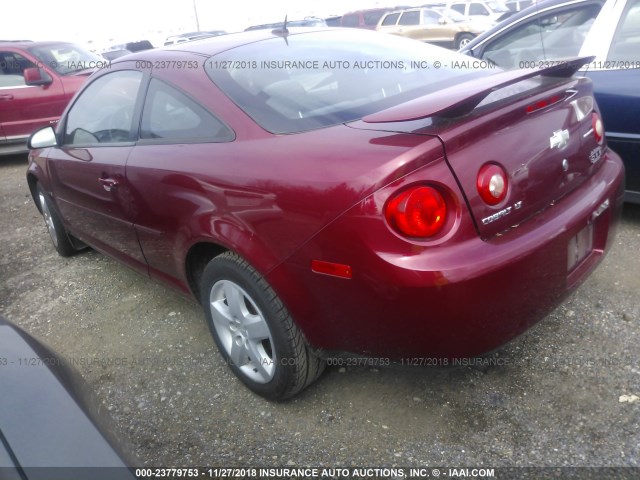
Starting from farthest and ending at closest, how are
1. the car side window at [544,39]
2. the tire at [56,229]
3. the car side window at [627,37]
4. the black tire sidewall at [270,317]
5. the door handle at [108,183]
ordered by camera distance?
the tire at [56,229] → the car side window at [544,39] → the car side window at [627,37] → the door handle at [108,183] → the black tire sidewall at [270,317]

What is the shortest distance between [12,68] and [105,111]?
5.50 meters

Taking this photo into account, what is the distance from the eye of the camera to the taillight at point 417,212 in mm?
1781

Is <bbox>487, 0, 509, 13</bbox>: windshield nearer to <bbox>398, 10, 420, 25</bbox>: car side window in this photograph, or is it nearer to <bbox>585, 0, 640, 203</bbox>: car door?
<bbox>398, 10, 420, 25</bbox>: car side window

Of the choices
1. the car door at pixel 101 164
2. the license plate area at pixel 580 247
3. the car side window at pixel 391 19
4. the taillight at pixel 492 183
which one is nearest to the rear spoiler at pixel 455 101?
the taillight at pixel 492 183

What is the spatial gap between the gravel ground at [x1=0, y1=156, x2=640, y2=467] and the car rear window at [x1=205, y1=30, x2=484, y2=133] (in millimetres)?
1093

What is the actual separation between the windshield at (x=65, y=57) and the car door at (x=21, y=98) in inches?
8.2

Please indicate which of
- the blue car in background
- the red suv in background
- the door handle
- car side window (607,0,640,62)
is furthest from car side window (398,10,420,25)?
the door handle

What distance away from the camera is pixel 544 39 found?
4.07m

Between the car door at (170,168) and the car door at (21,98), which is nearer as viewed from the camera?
the car door at (170,168)

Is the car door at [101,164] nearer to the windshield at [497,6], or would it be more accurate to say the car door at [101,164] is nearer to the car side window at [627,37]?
the car side window at [627,37]

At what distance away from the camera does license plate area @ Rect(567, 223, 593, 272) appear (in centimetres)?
211

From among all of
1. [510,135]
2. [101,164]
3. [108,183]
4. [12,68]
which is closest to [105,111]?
[101,164]

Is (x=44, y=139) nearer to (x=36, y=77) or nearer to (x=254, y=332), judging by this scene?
(x=254, y=332)

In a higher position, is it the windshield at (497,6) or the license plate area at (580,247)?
the windshield at (497,6)
